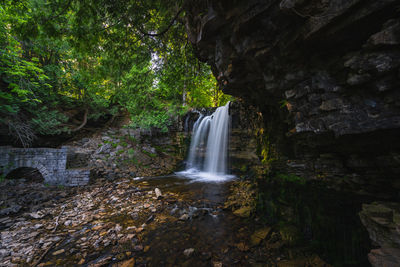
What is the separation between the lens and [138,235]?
10.2 ft

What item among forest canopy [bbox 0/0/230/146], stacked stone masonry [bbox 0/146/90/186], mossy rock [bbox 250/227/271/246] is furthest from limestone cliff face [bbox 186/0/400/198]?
stacked stone masonry [bbox 0/146/90/186]

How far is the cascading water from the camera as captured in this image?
33.4 ft

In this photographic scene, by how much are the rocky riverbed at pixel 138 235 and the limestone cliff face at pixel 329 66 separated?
2305 millimetres

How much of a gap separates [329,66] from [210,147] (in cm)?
911

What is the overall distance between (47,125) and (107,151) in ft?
12.0

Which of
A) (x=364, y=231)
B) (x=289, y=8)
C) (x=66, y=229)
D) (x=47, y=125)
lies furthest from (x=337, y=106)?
(x=47, y=125)

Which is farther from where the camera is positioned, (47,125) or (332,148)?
(47,125)

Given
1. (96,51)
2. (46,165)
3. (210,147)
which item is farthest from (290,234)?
(46,165)

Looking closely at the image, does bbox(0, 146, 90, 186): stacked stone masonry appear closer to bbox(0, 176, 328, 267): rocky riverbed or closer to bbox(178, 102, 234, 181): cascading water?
bbox(0, 176, 328, 267): rocky riverbed

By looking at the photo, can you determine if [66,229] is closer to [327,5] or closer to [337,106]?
[337,106]

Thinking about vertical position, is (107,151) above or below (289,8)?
below

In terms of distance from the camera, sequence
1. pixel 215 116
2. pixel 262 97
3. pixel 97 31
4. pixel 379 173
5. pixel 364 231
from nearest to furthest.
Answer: pixel 364 231 → pixel 379 173 → pixel 97 31 → pixel 262 97 → pixel 215 116

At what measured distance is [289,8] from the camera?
2258 millimetres

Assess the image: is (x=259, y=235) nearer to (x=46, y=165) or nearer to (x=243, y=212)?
(x=243, y=212)
